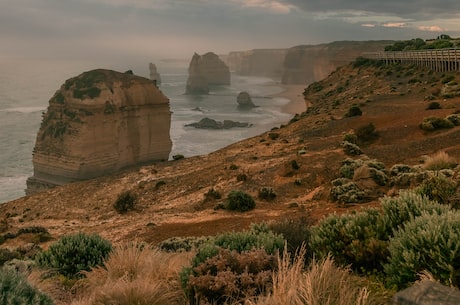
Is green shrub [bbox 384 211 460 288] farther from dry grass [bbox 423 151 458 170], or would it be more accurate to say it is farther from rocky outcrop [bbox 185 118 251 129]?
rocky outcrop [bbox 185 118 251 129]

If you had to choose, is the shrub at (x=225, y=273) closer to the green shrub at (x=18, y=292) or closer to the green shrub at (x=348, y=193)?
the green shrub at (x=18, y=292)

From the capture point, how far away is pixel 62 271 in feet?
29.6

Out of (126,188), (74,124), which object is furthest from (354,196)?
(74,124)

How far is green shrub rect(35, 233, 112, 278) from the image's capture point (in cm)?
898

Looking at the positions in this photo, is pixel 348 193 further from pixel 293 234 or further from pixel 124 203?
pixel 124 203

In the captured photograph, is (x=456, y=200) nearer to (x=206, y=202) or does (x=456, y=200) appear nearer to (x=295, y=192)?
(x=295, y=192)

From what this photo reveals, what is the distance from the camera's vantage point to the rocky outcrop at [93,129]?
173 feet

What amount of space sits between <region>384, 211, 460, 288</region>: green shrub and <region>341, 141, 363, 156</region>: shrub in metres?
19.3

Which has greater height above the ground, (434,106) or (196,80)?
(196,80)

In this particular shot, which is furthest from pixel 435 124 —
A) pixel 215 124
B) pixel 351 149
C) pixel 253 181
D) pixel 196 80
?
pixel 196 80

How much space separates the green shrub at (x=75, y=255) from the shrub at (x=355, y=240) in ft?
16.5

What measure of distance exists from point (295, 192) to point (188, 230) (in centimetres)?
675

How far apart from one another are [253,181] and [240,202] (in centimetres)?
544

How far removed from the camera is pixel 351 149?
25.1m
